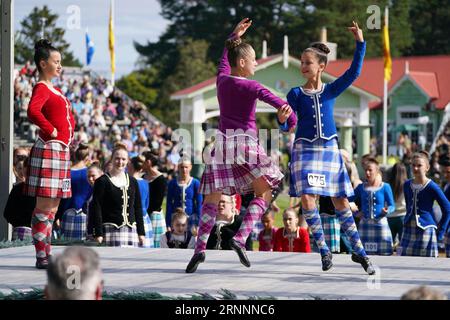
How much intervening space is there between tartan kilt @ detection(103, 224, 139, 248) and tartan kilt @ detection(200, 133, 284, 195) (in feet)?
7.63

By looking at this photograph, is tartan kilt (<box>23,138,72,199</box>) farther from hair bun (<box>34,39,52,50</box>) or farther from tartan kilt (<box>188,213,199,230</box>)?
tartan kilt (<box>188,213,199,230</box>)

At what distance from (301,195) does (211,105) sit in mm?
32508

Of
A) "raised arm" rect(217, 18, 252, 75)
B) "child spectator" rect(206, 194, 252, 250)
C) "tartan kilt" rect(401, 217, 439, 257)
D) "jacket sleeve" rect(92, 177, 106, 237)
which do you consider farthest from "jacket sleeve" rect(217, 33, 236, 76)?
"tartan kilt" rect(401, 217, 439, 257)

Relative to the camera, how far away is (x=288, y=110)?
7.21 m

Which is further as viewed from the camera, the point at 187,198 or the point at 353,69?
the point at 187,198

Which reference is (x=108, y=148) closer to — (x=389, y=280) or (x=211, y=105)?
(x=211, y=105)

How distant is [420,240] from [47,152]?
14.6 ft

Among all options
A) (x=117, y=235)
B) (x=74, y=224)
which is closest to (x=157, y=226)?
(x=74, y=224)

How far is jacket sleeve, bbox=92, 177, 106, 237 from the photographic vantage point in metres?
9.59

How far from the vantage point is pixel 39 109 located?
306 inches

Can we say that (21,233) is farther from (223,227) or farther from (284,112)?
(284,112)

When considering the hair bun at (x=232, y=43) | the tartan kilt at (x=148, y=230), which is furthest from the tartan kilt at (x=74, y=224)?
the hair bun at (x=232, y=43)

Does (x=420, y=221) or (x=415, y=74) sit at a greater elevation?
(x=415, y=74)

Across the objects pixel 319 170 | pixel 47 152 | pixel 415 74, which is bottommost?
pixel 319 170
